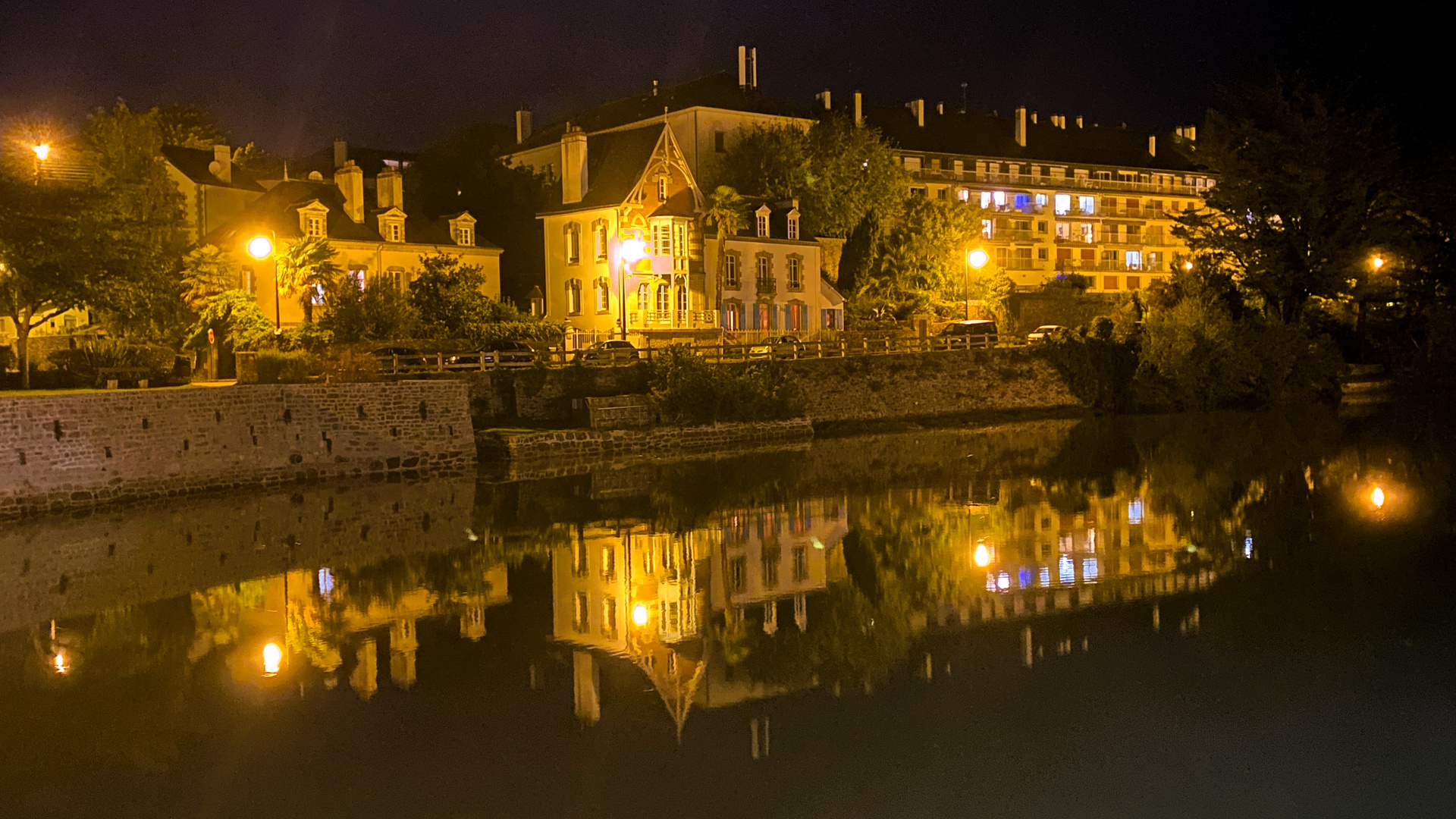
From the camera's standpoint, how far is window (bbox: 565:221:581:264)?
54156 millimetres

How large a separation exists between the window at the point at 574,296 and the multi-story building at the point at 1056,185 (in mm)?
25504

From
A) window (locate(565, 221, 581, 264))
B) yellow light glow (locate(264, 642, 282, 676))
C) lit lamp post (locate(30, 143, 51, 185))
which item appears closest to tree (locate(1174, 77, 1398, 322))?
window (locate(565, 221, 581, 264))

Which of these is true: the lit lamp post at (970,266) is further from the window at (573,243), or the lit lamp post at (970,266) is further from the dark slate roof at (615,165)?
the window at (573,243)

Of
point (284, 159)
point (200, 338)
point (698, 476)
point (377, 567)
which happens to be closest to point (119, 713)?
point (377, 567)

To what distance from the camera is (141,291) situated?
111 ft

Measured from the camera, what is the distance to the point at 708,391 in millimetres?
38188

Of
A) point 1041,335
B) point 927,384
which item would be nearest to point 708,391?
point 927,384

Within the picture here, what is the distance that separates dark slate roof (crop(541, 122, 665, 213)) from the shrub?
2086 cm

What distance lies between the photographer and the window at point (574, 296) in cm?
5428

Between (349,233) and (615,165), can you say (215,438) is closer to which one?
(349,233)

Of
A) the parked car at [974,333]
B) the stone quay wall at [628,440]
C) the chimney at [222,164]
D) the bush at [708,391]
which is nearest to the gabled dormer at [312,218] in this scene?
the chimney at [222,164]

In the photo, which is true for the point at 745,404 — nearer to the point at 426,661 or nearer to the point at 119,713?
the point at 426,661

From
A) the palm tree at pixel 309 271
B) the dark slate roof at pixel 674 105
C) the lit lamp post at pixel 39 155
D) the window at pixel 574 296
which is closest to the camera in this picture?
the lit lamp post at pixel 39 155

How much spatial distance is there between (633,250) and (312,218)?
12086mm
